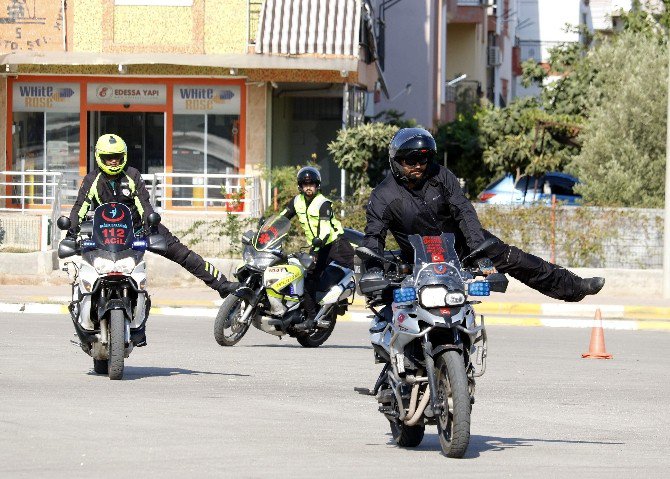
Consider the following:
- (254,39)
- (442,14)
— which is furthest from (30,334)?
(442,14)

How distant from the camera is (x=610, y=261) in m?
23.9

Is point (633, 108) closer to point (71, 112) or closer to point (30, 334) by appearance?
point (71, 112)

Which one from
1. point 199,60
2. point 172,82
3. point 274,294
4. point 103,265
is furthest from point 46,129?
point 103,265

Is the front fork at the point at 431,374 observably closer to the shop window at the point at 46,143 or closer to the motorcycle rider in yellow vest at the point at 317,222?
the motorcycle rider in yellow vest at the point at 317,222

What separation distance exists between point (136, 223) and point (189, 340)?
398 centimetres

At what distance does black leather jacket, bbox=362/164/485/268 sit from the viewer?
8.46 m

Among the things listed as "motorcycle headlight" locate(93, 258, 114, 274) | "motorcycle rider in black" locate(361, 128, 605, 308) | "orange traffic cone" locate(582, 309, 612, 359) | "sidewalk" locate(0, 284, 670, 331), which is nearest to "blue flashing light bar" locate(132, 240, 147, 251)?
"motorcycle headlight" locate(93, 258, 114, 274)

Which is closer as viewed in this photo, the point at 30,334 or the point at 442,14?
the point at 30,334

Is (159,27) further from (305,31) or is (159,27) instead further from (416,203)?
(416,203)

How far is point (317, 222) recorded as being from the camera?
15.9m

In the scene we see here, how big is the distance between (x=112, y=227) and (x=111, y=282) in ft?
1.42

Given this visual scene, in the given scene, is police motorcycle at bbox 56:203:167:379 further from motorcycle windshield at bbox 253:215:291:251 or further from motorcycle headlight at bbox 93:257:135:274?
motorcycle windshield at bbox 253:215:291:251

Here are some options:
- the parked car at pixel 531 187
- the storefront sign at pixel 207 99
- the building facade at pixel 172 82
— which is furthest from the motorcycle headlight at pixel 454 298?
the parked car at pixel 531 187

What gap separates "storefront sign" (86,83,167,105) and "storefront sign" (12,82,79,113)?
43 cm
